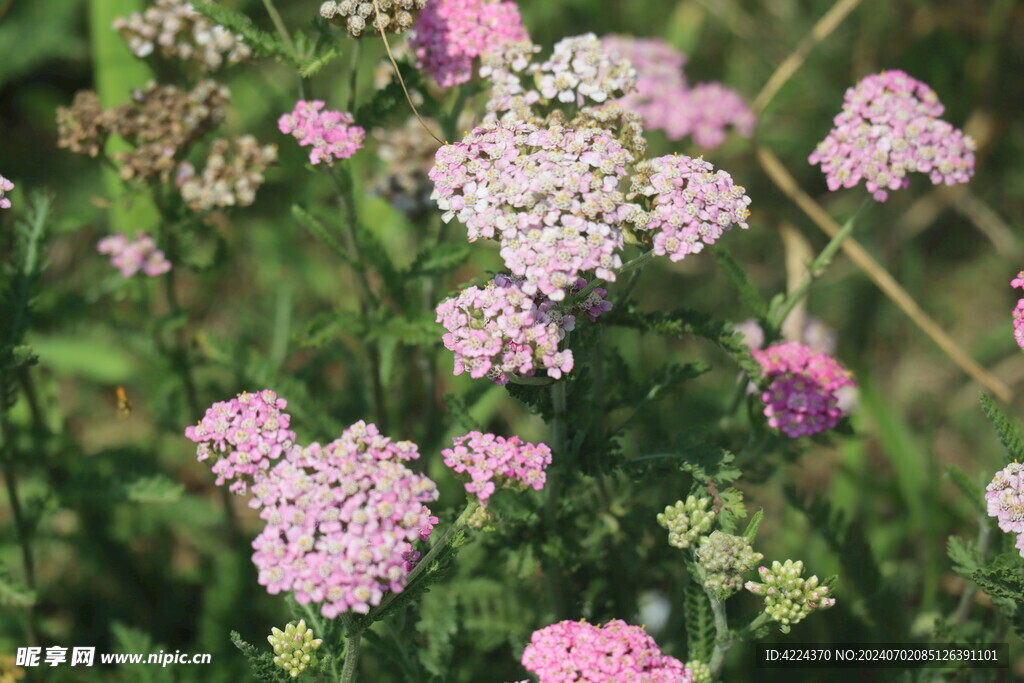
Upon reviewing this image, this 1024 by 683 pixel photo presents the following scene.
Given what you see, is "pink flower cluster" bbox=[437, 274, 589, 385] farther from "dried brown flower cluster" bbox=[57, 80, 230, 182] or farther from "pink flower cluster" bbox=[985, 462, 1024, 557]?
"dried brown flower cluster" bbox=[57, 80, 230, 182]

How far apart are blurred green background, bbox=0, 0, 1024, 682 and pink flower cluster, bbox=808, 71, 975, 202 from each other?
5.02 feet

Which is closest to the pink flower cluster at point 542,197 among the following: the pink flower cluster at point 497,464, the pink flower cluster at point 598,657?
the pink flower cluster at point 497,464

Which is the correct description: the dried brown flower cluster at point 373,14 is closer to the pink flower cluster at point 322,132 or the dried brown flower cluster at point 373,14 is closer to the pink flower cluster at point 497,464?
the pink flower cluster at point 322,132

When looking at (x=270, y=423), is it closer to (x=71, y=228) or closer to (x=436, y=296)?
(x=436, y=296)

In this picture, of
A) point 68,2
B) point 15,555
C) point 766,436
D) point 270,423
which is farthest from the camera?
point 68,2

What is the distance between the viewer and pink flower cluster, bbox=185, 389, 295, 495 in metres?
3.81

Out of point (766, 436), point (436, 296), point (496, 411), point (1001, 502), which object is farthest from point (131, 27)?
point (1001, 502)

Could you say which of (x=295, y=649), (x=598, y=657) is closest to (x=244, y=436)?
(x=295, y=649)

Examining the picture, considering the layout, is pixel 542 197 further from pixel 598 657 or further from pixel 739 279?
pixel 598 657

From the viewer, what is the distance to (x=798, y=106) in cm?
895

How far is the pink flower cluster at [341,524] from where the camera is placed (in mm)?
3391

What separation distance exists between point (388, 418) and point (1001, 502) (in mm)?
3317

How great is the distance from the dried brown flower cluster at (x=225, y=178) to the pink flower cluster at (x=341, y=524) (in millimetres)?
2401

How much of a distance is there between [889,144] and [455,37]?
221 centimetres
